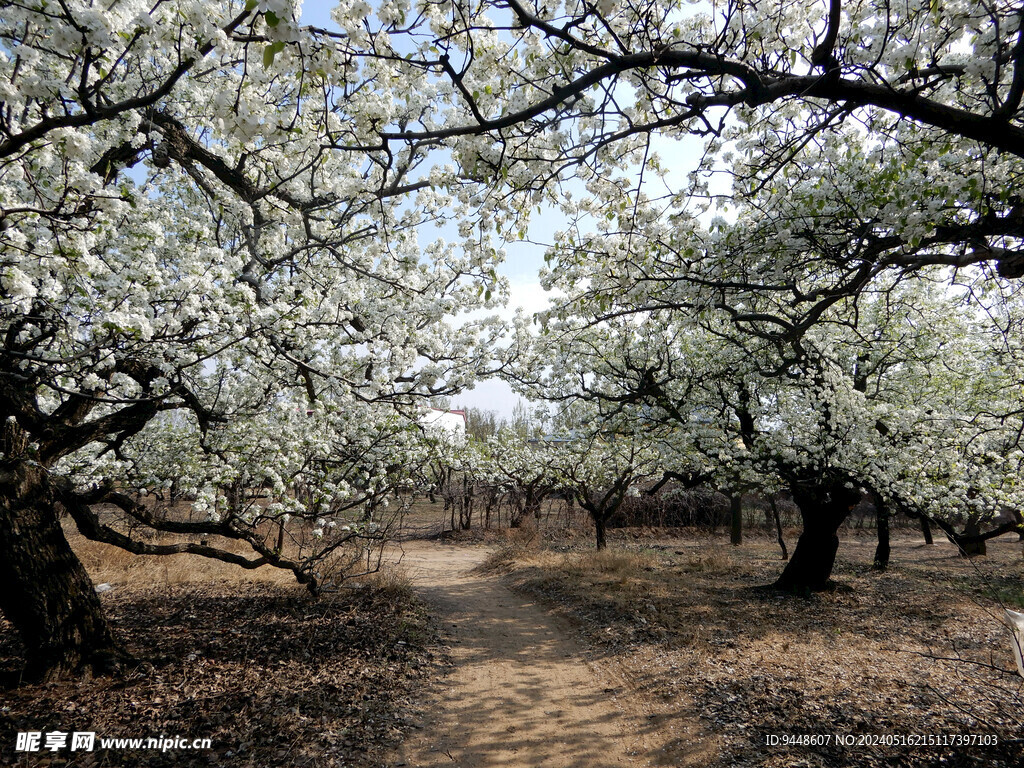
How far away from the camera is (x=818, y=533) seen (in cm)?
990

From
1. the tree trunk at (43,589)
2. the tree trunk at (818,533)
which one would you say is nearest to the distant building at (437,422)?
the tree trunk at (43,589)

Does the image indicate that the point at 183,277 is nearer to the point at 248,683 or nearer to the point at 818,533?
the point at 248,683

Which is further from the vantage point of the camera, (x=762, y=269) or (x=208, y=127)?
(x=208, y=127)

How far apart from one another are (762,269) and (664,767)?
181 inches

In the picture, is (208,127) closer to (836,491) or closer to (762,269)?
(762,269)

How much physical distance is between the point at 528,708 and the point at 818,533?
7.64m

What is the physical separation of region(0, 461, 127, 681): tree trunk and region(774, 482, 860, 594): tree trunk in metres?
11.0

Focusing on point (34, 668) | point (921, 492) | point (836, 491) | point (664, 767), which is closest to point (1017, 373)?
point (921, 492)

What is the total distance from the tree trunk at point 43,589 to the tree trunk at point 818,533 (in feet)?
36.2

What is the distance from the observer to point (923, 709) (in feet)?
15.4

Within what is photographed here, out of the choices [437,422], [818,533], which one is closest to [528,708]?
[818,533]

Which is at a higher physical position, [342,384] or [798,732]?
[342,384]

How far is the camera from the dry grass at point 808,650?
14.4ft

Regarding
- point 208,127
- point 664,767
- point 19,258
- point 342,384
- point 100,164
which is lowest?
point 664,767
